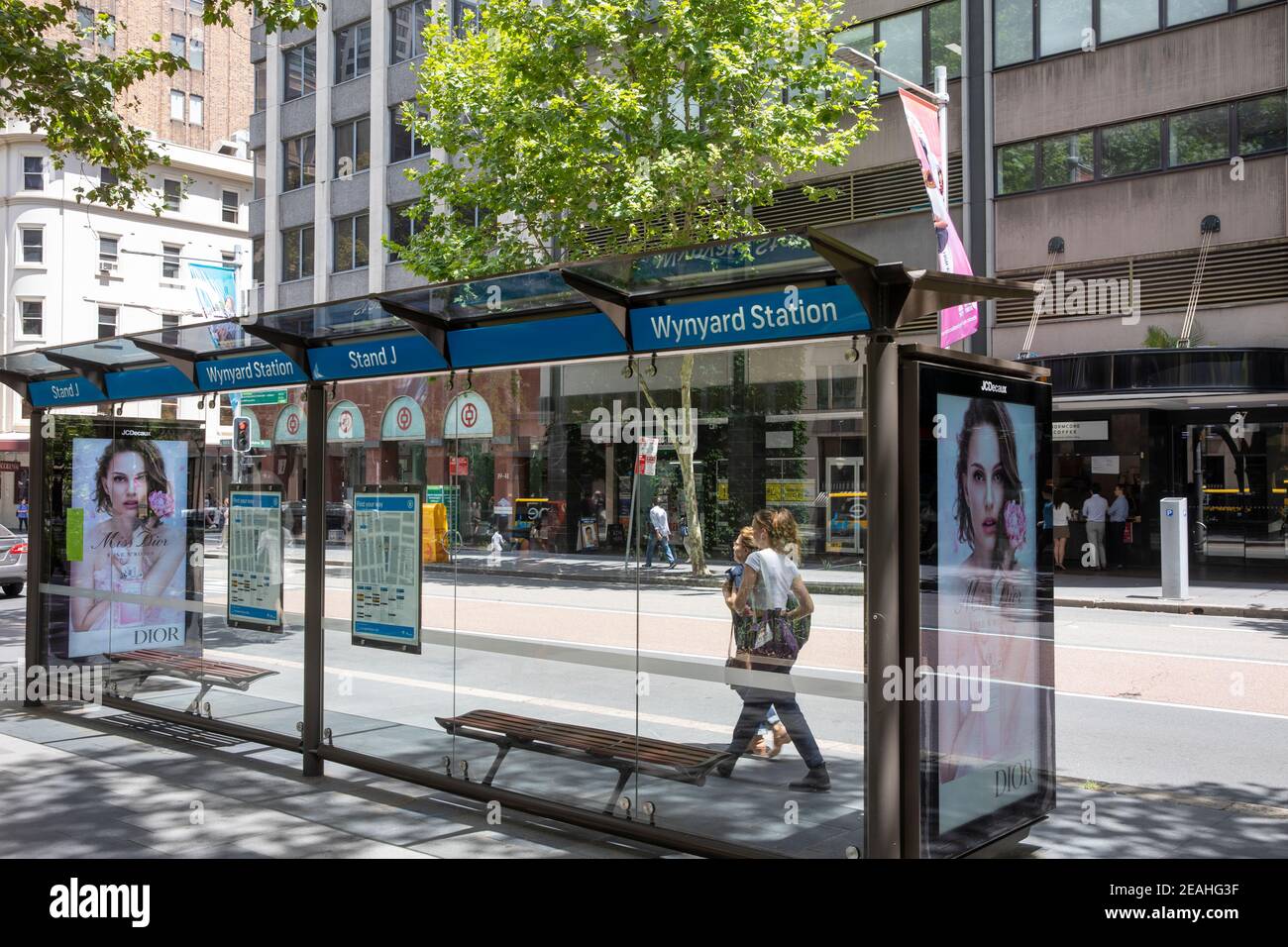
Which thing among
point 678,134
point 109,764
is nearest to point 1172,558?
point 678,134

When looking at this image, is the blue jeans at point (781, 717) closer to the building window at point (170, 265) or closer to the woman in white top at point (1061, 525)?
the woman in white top at point (1061, 525)

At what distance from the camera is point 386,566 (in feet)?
25.3

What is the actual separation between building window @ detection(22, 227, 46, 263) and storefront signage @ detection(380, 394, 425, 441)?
5136cm

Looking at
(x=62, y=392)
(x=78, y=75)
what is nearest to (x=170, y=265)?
(x=78, y=75)

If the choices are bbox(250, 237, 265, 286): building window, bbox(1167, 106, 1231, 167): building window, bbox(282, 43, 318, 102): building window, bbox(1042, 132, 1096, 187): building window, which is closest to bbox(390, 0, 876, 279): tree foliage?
bbox(1042, 132, 1096, 187): building window

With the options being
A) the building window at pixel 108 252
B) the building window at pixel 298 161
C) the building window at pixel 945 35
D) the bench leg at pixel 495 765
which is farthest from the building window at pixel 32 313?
the bench leg at pixel 495 765

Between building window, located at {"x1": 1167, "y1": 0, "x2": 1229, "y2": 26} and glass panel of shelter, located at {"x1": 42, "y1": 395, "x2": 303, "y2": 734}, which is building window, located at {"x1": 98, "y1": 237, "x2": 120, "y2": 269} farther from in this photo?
glass panel of shelter, located at {"x1": 42, "y1": 395, "x2": 303, "y2": 734}

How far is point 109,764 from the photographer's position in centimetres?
791

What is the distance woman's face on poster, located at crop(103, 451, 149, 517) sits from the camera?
10211 millimetres

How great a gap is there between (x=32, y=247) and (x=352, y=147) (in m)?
20.6

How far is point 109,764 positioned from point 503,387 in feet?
12.4

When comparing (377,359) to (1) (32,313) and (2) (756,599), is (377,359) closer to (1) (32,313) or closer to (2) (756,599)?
(2) (756,599)

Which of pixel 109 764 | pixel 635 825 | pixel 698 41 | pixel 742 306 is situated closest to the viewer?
pixel 742 306

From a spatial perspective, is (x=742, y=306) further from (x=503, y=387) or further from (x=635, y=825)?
(x=635, y=825)
